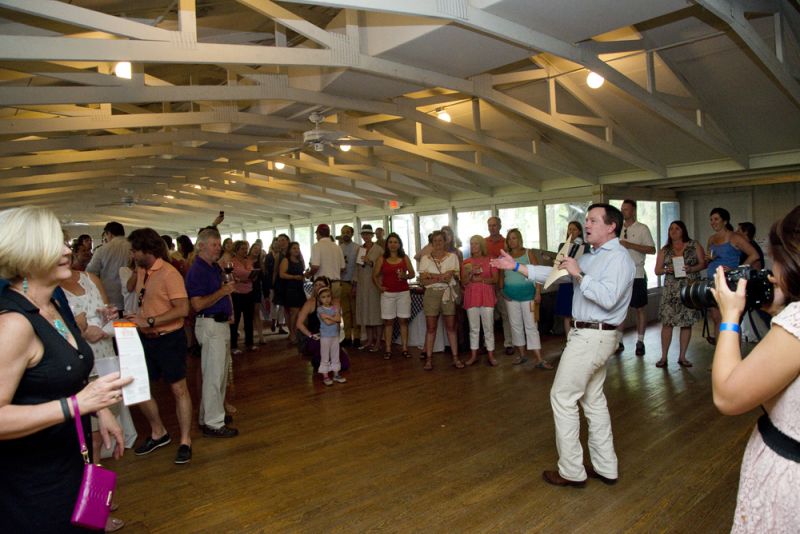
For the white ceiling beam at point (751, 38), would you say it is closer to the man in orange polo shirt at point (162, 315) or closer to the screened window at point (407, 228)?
the man in orange polo shirt at point (162, 315)

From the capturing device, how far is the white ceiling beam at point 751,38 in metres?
3.70

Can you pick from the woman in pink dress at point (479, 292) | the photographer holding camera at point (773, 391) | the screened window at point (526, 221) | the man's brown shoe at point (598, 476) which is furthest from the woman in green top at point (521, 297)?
the screened window at point (526, 221)

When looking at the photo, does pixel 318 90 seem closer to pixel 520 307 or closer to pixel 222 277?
pixel 222 277

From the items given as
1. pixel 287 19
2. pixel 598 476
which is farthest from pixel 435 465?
pixel 287 19

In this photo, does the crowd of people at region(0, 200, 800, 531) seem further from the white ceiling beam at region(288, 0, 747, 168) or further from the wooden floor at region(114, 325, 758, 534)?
the white ceiling beam at region(288, 0, 747, 168)

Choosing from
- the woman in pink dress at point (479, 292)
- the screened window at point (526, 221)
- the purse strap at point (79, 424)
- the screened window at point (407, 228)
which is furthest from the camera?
the screened window at point (407, 228)

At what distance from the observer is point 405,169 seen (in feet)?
34.8

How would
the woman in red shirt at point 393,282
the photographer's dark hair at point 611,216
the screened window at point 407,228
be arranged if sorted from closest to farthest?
the photographer's dark hair at point 611,216, the woman in red shirt at point 393,282, the screened window at point 407,228

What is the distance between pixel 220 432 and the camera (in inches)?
157

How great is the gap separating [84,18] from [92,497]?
10.8 feet

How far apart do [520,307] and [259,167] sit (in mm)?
7633

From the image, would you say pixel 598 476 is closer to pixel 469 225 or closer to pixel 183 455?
pixel 183 455

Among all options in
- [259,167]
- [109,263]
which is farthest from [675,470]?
[259,167]

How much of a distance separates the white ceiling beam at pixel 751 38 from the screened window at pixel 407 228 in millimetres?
9617
